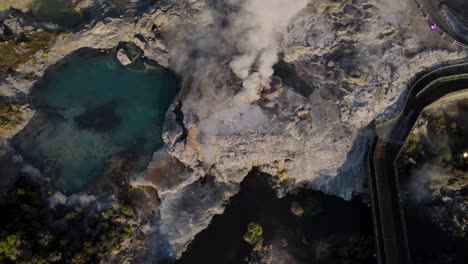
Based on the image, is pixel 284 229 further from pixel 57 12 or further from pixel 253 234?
pixel 57 12

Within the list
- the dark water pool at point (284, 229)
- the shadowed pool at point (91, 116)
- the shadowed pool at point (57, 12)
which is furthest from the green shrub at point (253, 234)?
the shadowed pool at point (57, 12)

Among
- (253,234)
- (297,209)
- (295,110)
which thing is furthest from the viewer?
(295,110)

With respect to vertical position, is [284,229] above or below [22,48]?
above

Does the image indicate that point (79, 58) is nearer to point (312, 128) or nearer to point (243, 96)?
point (243, 96)

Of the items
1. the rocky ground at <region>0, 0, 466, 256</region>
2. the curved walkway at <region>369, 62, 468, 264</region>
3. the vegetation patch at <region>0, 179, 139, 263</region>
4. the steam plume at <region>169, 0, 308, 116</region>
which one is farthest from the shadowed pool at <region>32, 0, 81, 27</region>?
the curved walkway at <region>369, 62, 468, 264</region>

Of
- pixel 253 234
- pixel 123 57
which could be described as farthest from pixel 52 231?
pixel 123 57

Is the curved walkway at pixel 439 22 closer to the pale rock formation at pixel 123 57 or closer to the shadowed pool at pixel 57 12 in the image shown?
the pale rock formation at pixel 123 57

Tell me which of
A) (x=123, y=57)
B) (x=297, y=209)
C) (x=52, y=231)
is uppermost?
(x=123, y=57)
